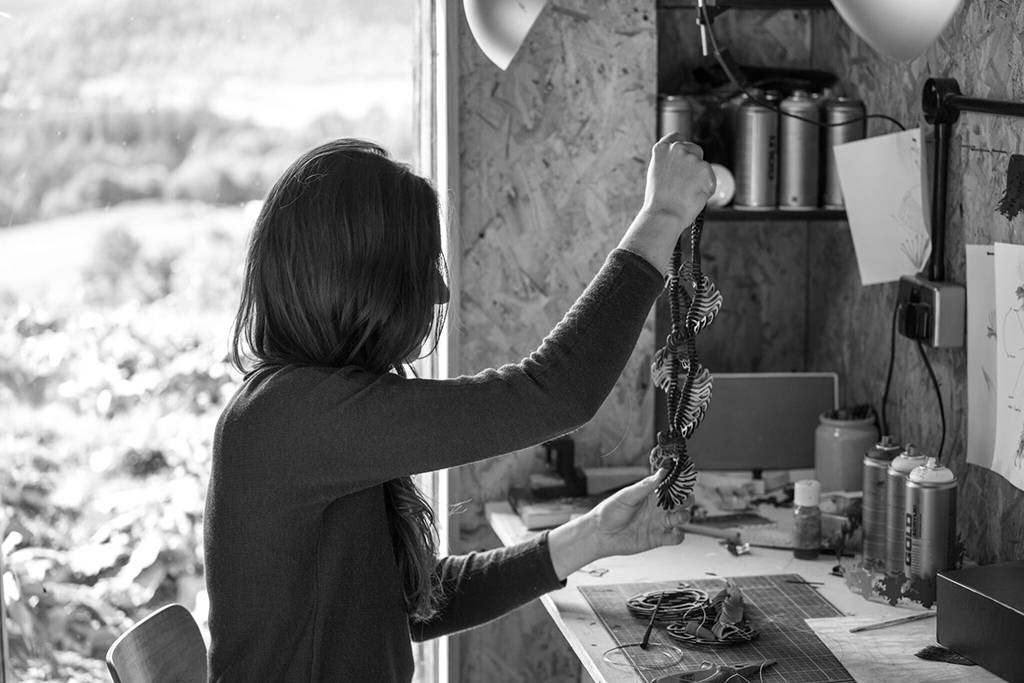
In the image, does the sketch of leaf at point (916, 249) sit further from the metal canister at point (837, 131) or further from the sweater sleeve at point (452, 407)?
the sweater sleeve at point (452, 407)

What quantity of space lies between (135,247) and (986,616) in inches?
97.7

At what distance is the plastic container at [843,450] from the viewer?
192 centimetres

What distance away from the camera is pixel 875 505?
162cm

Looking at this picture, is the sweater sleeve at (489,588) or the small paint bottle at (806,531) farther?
the small paint bottle at (806,531)

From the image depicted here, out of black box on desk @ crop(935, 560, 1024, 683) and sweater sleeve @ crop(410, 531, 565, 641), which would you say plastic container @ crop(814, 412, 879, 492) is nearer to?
black box on desk @ crop(935, 560, 1024, 683)

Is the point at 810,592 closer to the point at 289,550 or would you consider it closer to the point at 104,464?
the point at 289,550

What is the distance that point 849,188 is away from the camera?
1.97m

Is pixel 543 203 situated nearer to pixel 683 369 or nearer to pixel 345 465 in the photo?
pixel 683 369

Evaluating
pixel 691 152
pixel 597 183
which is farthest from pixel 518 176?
pixel 691 152

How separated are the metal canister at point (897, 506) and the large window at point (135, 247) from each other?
5.44ft

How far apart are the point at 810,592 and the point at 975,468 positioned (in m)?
0.35

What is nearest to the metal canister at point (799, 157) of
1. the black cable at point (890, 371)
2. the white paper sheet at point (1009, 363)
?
the black cable at point (890, 371)

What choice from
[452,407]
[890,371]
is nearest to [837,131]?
[890,371]

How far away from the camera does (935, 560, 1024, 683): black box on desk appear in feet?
3.99
